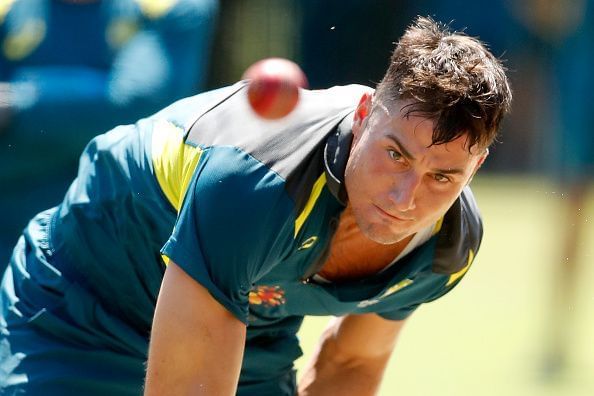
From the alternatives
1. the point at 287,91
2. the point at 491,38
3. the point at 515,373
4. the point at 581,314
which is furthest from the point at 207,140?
the point at 491,38

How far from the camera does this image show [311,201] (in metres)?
2.66

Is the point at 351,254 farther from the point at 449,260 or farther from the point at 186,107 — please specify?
the point at 186,107

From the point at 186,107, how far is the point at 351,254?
55 centimetres

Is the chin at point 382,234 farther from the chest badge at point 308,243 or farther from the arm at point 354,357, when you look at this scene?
the arm at point 354,357

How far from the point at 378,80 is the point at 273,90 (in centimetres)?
494

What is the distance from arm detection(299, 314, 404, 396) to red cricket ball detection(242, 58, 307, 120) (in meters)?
0.86

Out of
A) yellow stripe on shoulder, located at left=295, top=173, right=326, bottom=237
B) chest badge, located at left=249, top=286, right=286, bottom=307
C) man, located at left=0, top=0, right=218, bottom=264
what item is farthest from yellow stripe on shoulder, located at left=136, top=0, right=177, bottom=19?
yellow stripe on shoulder, located at left=295, top=173, right=326, bottom=237

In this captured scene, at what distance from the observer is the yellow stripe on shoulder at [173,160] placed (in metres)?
2.70

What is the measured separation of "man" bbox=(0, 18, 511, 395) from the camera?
2535 mm

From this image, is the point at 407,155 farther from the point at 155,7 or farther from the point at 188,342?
the point at 155,7

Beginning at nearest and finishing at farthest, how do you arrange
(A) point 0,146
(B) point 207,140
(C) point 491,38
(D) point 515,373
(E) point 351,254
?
(B) point 207,140 < (E) point 351,254 < (A) point 0,146 < (D) point 515,373 < (C) point 491,38

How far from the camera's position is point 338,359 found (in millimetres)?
3465

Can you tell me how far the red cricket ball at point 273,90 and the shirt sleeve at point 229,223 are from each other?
0.58 ft

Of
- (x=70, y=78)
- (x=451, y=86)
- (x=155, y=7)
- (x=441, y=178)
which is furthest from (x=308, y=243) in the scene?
(x=155, y=7)
